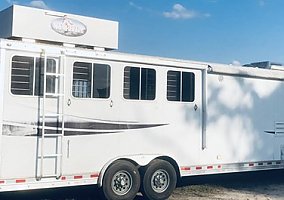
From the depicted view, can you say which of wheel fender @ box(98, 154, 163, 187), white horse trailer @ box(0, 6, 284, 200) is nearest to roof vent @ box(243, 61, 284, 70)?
white horse trailer @ box(0, 6, 284, 200)

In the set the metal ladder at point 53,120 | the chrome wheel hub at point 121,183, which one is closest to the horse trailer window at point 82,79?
the metal ladder at point 53,120

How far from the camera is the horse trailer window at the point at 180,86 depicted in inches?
370

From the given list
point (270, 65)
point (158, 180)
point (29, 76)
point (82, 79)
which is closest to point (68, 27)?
point (82, 79)

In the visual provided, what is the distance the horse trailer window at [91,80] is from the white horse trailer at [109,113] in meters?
0.02

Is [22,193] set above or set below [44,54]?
below

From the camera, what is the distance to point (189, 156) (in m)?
9.52

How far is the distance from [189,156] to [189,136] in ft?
1.34

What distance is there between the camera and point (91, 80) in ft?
27.6

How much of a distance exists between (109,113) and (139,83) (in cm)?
87

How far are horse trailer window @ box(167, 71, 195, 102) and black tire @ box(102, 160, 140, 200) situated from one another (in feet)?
5.50

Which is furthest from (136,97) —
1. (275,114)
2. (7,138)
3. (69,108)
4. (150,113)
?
(275,114)

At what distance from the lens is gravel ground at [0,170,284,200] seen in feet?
31.1

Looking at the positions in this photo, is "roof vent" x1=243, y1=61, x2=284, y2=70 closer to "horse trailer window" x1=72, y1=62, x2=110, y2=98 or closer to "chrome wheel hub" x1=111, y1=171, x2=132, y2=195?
"horse trailer window" x1=72, y1=62, x2=110, y2=98

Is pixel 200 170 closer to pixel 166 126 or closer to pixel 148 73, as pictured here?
pixel 166 126
